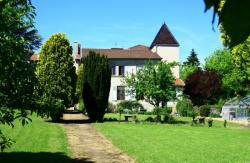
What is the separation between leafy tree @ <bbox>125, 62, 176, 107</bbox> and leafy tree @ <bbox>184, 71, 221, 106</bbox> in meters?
23.9

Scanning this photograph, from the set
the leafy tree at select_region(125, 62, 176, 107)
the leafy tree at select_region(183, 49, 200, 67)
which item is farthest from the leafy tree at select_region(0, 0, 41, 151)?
the leafy tree at select_region(183, 49, 200, 67)

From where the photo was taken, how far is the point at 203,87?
2251 inches

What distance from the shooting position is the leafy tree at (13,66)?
29.3 feet

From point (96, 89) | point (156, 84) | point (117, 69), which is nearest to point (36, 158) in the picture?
point (96, 89)

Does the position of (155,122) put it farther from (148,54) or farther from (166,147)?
(148,54)

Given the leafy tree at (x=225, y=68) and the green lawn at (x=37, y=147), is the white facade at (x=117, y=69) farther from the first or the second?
the green lawn at (x=37, y=147)

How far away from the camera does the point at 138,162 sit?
1336 cm

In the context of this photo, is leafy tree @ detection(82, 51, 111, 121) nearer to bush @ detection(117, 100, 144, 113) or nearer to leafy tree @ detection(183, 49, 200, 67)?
bush @ detection(117, 100, 144, 113)

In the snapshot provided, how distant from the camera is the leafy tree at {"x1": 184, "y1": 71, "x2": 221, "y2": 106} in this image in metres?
57.6

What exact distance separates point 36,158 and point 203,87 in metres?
45.5

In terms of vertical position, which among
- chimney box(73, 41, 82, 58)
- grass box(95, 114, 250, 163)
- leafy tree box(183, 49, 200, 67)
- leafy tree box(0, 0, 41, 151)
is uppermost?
leafy tree box(183, 49, 200, 67)

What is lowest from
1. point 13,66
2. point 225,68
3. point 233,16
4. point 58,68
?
point 233,16

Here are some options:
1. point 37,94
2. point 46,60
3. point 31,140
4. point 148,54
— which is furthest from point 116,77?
point 37,94

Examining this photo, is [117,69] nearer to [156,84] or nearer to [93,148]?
[156,84]
